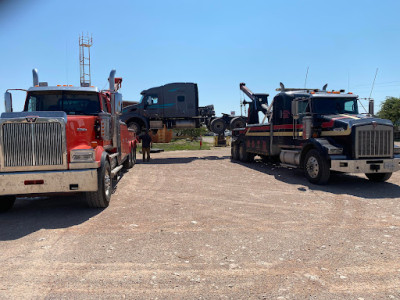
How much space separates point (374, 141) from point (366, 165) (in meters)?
0.70

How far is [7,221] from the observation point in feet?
18.4

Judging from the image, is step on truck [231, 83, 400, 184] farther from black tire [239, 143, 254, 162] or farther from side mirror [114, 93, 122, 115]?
side mirror [114, 93, 122, 115]

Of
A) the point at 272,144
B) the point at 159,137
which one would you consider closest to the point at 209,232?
the point at 272,144

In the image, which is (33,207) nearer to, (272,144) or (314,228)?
(314,228)

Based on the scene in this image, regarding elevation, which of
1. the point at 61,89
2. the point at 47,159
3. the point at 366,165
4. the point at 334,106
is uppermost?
the point at 61,89

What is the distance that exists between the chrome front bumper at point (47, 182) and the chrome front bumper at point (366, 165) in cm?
611

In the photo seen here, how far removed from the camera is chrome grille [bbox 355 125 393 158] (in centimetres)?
819

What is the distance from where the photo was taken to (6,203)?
6219mm

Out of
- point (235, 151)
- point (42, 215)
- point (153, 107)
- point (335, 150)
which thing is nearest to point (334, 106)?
point (335, 150)

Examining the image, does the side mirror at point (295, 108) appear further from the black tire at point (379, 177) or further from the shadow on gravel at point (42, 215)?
the shadow on gravel at point (42, 215)

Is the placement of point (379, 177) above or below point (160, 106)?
below

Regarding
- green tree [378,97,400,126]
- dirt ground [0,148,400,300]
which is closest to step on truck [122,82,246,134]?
dirt ground [0,148,400,300]

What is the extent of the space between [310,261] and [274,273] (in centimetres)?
59

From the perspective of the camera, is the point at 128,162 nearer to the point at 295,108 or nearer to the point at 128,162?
the point at 128,162
